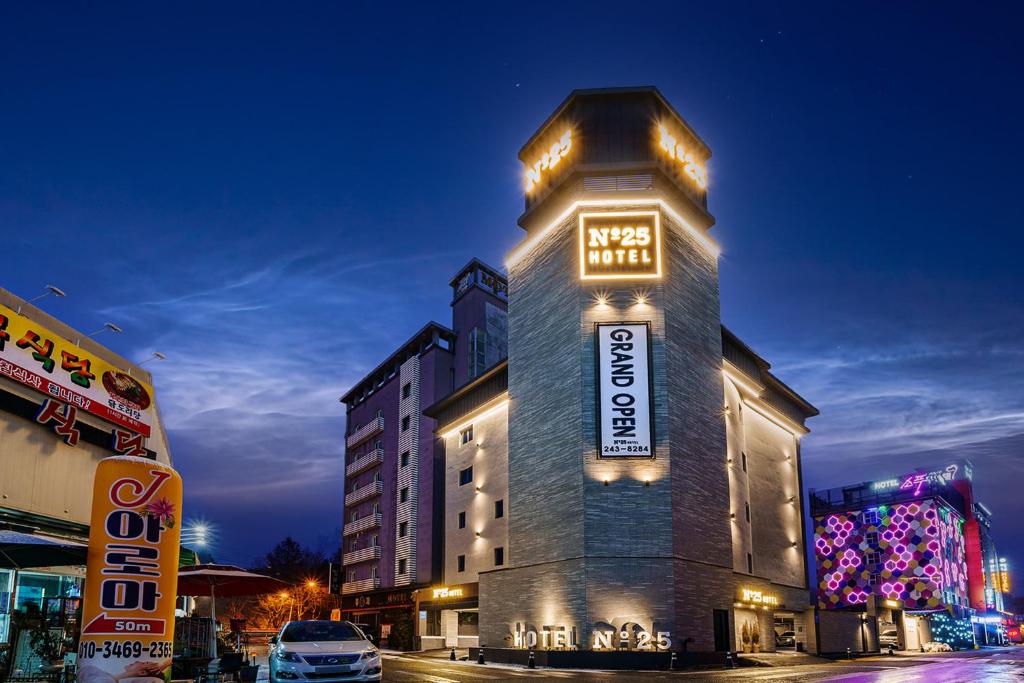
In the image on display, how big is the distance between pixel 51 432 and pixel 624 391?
22.6 m

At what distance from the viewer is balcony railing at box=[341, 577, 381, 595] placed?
63.9 m

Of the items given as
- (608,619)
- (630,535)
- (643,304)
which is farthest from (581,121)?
(608,619)

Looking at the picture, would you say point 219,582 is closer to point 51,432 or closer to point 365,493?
point 51,432

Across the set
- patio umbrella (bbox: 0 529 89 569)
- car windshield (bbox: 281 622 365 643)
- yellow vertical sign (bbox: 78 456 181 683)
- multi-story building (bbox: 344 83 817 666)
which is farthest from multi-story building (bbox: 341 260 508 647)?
yellow vertical sign (bbox: 78 456 181 683)

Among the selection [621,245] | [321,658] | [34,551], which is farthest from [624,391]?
[34,551]

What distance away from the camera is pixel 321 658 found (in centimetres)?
1573

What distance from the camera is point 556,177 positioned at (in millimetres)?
42656

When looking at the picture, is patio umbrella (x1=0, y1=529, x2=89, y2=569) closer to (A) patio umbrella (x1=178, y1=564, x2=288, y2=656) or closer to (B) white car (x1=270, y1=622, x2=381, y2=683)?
(B) white car (x1=270, y1=622, x2=381, y2=683)

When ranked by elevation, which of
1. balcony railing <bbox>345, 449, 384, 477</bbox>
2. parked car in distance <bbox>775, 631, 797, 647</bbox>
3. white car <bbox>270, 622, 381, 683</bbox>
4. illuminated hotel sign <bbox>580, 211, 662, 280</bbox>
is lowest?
parked car in distance <bbox>775, 631, 797, 647</bbox>

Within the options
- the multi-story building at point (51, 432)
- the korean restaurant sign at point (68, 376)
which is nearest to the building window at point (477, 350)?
the korean restaurant sign at point (68, 376)

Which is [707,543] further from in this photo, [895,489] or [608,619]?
[895,489]

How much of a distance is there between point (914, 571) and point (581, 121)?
56.0 metres

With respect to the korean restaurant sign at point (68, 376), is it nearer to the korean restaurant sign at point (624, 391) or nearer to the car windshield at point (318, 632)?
the car windshield at point (318, 632)

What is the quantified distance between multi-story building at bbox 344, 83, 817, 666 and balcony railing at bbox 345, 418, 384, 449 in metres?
19.1
